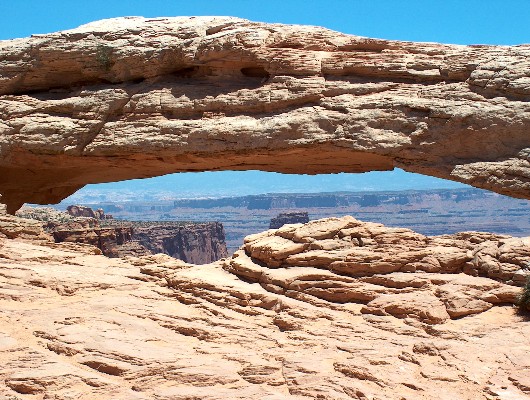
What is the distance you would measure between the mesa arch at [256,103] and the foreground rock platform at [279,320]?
2481 mm

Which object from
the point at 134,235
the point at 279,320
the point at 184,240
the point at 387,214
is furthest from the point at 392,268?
the point at 387,214

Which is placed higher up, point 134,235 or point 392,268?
point 392,268

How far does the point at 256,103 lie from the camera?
20.8 metres

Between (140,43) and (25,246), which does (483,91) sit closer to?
(140,43)

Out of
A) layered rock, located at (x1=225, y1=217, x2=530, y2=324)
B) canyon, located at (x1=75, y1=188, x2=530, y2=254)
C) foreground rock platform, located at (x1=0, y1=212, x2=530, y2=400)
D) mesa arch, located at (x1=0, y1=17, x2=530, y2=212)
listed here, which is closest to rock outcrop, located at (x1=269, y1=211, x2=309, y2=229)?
canyon, located at (x1=75, y1=188, x2=530, y2=254)

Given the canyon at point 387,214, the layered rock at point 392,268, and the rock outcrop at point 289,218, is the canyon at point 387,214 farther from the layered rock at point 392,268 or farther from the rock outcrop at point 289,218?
the layered rock at point 392,268

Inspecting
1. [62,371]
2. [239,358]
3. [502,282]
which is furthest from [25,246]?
[502,282]

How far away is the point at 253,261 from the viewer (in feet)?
64.5

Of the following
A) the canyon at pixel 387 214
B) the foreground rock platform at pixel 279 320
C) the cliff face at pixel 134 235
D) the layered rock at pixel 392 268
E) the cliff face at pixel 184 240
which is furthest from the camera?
the canyon at pixel 387 214

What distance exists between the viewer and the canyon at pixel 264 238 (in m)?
13.6

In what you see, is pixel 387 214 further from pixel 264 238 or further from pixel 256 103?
pixel 264 238

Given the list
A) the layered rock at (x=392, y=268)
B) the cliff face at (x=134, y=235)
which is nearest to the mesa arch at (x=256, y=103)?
the layered rock at (x=392, y=268)

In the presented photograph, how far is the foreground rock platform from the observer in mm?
13156

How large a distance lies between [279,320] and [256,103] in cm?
754
